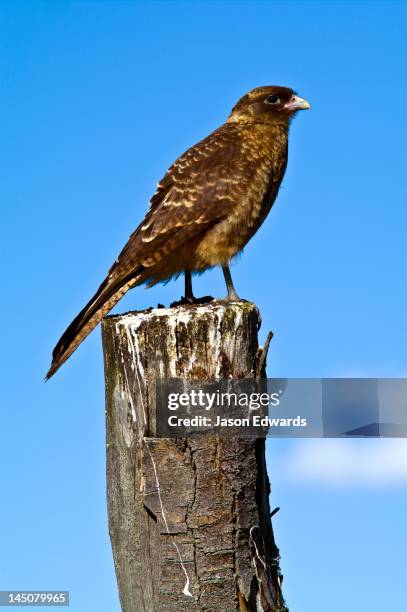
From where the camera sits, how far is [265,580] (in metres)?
4.32

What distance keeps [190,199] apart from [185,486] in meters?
2.43

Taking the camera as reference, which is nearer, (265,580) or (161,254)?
(265,580)

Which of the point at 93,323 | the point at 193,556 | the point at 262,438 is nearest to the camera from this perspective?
the point at 193,556

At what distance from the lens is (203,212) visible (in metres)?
5.92

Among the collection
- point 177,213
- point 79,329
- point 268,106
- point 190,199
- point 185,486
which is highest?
point 268,106

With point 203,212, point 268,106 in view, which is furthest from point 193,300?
point 268,106

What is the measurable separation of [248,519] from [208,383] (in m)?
0.71

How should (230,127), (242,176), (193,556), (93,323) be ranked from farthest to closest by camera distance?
(230,127) < (242,176) < (93,323) < (193,556)

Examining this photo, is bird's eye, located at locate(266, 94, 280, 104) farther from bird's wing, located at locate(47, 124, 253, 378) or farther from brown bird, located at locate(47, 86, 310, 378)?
Answer: bird's wing, located at locate(47, 124, 253, 378)

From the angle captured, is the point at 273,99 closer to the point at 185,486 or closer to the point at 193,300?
the point at 193,300

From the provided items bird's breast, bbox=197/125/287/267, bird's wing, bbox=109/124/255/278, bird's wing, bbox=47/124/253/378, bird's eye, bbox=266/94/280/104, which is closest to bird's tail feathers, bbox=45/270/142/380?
bird's wing, bbox=47/124/253/378

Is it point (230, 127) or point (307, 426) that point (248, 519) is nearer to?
point (307, 426)

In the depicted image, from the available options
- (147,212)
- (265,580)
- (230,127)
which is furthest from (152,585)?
(230,127)

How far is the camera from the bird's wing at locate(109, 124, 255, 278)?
18.8 feet
